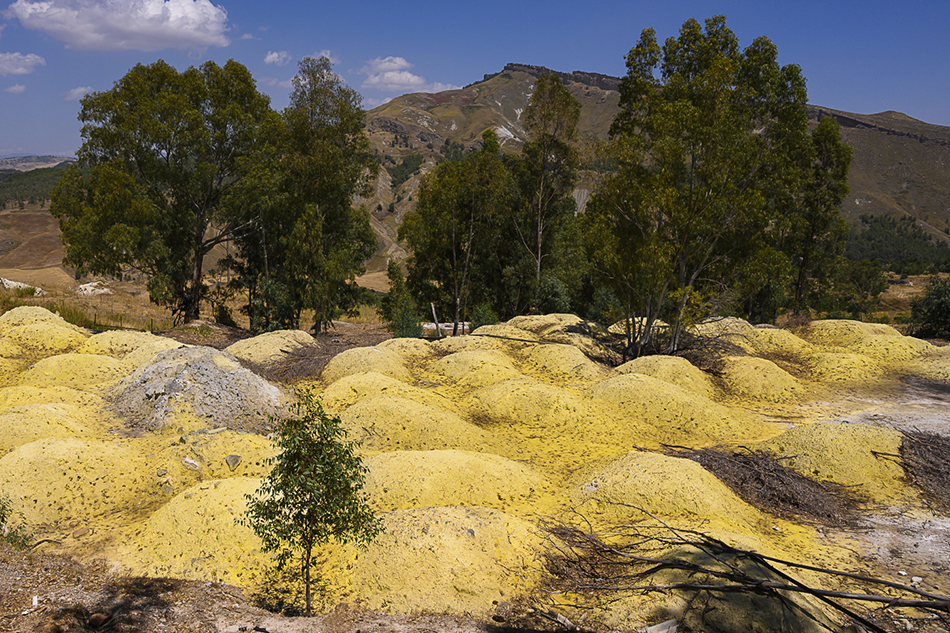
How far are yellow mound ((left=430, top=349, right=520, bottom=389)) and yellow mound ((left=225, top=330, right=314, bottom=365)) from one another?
165 inches

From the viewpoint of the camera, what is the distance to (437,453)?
25.2ft

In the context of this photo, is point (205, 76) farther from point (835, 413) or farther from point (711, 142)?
point (835, 413)

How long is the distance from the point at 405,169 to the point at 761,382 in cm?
15031

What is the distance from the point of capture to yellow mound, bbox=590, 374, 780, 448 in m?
9.66

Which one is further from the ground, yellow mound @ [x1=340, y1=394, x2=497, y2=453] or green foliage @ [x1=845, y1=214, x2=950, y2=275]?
green foliage @ [x1=845, y1=214, x2=950, y2=275]

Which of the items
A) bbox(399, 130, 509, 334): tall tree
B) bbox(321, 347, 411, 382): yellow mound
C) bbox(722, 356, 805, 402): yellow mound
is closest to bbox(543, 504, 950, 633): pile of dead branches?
bbox(321, 347, 411, 382): yellow mound

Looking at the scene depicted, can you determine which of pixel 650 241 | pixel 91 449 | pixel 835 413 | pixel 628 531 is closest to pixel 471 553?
pixel 628 531

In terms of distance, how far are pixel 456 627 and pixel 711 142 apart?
12.8m

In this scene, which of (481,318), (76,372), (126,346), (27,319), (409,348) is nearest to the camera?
(76,372)

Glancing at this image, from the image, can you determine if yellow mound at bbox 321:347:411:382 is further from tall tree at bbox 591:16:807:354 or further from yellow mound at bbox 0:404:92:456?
tall tree at bbox 591:16:807:354

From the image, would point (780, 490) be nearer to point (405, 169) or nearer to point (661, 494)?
point (661, 494)

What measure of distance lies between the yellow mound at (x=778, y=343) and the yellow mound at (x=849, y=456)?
7.21m

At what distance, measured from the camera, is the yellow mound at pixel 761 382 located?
39.6 feet

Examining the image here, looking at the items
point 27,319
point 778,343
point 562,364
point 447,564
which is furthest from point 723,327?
point 27,319
